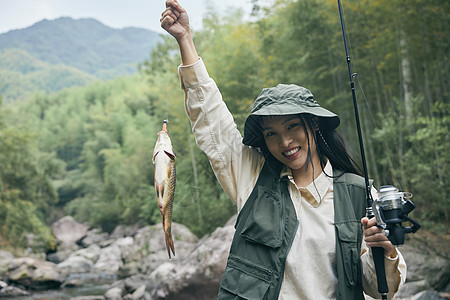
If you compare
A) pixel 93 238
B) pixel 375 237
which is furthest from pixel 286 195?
pixel 93 238

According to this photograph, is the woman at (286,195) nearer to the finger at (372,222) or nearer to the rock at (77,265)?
the finger at (372,222)

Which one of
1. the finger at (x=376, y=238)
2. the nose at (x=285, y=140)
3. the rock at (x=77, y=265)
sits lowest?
the rock at (x=77, y=265)

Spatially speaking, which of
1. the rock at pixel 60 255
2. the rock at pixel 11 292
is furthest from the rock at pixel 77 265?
the rock at pixel 11 292

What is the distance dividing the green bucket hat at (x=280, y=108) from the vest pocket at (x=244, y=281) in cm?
55

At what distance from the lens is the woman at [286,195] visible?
1.83 m

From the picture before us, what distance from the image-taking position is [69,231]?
2739cm

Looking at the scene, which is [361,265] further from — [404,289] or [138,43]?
[138,43]

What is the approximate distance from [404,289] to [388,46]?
5.59 m

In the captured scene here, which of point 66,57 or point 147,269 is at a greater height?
point 66,57

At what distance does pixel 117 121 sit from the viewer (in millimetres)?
32500

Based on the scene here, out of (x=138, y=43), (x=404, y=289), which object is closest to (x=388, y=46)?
(x=404, y=289)

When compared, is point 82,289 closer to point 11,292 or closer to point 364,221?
point 11,292

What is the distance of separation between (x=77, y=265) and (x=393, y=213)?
58.1ft

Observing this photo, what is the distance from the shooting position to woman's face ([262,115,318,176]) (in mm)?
1963
